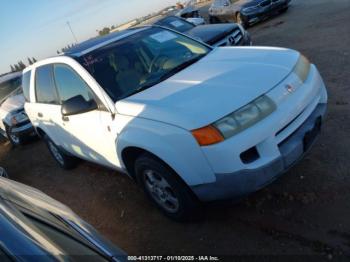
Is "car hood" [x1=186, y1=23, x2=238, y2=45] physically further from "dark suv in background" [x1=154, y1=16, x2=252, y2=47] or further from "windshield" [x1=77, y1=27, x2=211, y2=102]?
"windshield" [x1=77, y1=27, x2=211, y2=102]

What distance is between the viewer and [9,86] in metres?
11.3

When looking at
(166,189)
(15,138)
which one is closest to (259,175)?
(166,189)

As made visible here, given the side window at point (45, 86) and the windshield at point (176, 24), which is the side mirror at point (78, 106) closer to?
the side window at point (45, 86)

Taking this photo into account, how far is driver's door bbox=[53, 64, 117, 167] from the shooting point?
12.9ft

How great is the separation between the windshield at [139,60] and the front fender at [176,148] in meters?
0.63

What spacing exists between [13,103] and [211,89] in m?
7.62

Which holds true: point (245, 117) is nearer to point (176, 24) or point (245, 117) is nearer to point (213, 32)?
point (213, 32)

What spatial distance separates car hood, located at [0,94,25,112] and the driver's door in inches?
187

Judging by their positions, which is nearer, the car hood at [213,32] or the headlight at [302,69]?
the headlight at [302,69]

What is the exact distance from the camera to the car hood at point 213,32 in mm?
7975

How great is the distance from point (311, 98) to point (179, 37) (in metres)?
1.96

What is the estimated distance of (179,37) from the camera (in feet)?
15.7

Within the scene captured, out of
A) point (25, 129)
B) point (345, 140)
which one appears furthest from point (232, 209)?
point (25, 129)

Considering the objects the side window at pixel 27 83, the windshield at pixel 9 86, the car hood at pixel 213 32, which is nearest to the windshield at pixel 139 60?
the side window at pixel 27 83
